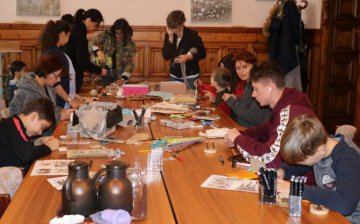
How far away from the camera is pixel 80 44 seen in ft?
19.0

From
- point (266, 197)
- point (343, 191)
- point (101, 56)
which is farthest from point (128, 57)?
point (343, 191)

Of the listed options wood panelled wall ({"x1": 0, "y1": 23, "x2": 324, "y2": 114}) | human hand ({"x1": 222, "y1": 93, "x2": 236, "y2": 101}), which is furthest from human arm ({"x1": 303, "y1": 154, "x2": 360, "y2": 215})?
Answer: wood panelled wall ({"x1": 0, "y1": 23, "x2": 324, "y2": 114})

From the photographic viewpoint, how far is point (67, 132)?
142 inches

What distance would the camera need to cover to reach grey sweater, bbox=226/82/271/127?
4.22m

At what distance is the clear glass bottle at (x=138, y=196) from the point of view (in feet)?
6.77

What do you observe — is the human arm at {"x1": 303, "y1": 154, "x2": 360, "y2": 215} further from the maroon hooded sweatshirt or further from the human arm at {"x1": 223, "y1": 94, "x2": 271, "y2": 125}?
the human arm at {"x1": 223, "y1": 94, "x2": 271, "y2": 125}

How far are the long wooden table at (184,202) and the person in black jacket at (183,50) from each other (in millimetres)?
3362

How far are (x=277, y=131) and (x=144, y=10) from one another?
5963 millimetres

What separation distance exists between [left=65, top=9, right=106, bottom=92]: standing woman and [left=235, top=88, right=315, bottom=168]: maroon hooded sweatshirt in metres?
3.19

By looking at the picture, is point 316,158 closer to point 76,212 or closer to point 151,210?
point 151,210

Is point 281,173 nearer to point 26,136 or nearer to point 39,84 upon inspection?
point 26,136

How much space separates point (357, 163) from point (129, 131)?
6.01ft

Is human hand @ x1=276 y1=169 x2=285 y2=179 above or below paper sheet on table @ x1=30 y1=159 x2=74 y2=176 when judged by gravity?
above

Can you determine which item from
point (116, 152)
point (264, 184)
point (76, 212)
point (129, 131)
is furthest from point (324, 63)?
point (76, 212)
